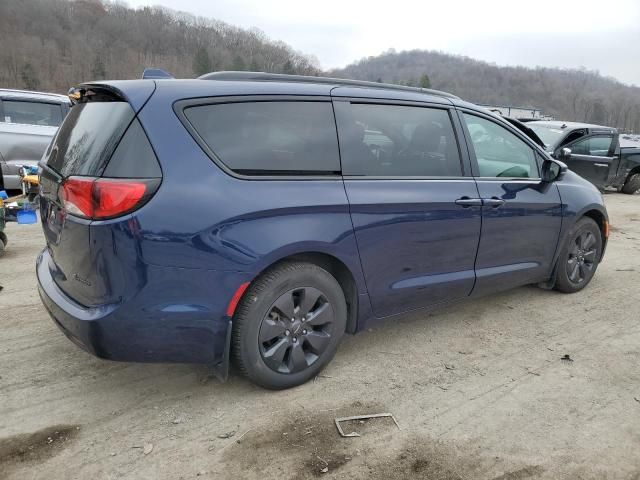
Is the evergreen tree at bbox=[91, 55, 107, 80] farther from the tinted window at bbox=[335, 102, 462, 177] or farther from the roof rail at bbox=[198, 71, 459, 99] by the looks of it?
the tinted window at bbox=[335, 102, 462, 177]

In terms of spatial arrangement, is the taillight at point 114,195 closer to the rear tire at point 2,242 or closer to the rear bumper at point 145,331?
the rear bumper at point 145,331

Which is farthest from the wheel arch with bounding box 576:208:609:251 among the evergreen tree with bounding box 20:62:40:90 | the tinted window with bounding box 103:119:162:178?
the evergreen tree with bounding box 20:62:40:90

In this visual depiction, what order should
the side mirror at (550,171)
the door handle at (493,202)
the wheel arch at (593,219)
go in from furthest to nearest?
the wheel arch at (593,219) → the side mirror at (550,171) → the door handle at (493,202)

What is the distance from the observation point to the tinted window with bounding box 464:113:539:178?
3701 millimetres

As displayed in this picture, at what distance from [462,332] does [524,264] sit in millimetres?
797

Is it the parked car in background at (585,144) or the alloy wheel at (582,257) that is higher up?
the parked car in background at (585,144)

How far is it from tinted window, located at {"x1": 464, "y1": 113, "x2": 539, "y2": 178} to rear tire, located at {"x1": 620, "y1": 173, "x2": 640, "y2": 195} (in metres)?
10.6

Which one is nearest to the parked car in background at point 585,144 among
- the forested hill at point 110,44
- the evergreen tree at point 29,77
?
the forested hill at point 110,44

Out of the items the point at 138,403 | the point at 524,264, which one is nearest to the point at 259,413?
the point at 138,403

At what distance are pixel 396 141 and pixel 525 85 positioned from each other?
4219 inches

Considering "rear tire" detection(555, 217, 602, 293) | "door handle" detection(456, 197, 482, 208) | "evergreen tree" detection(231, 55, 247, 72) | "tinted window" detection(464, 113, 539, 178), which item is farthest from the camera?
"evergreen tree" detection(231, 55, 247, 72)

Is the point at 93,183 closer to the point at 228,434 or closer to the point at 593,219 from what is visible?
the point at 228,434

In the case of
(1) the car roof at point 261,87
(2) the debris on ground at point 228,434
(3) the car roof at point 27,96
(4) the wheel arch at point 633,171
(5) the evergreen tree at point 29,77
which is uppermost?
(5) the evergreen tree at point 29,77

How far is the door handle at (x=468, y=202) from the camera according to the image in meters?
3.42
